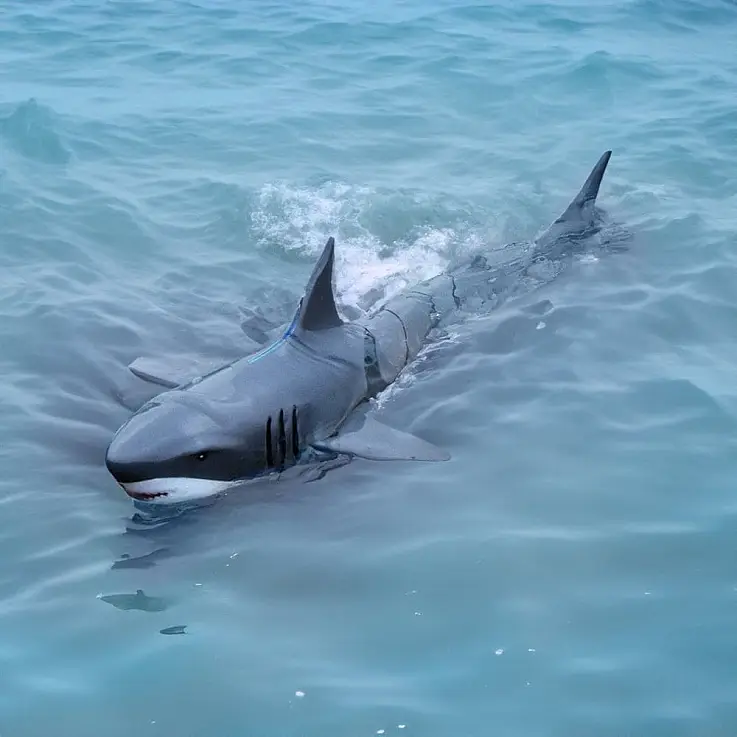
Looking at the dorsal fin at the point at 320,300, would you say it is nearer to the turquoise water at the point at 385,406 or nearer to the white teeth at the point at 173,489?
the turquoise water at the point at 385,406

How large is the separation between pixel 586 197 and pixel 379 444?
5.55 metres

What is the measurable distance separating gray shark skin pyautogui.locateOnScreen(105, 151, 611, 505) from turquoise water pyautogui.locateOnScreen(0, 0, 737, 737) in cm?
24

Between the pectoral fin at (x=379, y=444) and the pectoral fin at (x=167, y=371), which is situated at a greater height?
the pectoral fin at (x=167, y=371)

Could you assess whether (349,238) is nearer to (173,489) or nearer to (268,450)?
(268,450)

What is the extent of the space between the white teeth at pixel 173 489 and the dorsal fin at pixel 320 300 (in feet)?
5.56

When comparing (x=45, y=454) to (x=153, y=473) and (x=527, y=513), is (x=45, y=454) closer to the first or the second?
(x=153, y=473)

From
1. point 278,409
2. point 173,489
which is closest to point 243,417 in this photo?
point 278,409

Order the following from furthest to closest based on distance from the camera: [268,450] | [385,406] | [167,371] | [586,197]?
[586,197] < [385,406] < [167,371] < [268,450]

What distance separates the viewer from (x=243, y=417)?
7477 mm

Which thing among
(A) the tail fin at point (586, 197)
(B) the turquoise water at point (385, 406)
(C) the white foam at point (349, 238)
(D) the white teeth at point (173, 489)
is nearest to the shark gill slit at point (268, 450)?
(B) the turquoise water at point (385, 406)

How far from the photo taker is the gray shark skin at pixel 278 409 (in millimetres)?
7020

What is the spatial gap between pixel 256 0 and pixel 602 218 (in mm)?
14570

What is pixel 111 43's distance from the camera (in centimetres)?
1977

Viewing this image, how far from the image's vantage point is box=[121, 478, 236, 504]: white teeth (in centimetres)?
700
